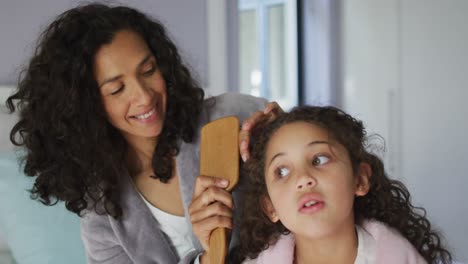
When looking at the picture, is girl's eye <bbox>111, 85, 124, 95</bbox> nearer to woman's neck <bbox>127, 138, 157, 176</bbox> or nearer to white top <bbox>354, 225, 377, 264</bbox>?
woman's neck <bbox>127, 138, 157, 176</bbox>

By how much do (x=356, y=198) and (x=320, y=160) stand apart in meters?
0.18

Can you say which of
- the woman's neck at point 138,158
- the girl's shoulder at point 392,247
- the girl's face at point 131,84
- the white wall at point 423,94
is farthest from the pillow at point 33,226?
the white wall at point 423,94

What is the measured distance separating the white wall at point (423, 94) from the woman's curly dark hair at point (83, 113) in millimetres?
1668

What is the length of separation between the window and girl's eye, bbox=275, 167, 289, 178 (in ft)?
8.67

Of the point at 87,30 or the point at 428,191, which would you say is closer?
the point at 87,30

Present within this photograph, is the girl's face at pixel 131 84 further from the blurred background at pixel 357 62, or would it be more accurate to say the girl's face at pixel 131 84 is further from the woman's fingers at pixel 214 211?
the blurred background at pixel 357 62

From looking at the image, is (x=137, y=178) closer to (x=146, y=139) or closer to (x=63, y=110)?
(x=146, y=139)

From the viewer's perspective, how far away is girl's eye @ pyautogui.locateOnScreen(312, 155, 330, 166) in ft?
3.24

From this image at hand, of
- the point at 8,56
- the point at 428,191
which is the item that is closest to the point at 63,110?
the point at 8,56

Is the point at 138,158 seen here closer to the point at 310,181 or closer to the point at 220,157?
the point at 220,157

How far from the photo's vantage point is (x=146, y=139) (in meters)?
1.39

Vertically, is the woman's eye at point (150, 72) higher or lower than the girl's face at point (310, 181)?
higher

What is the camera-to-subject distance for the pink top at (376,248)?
3.27 ft

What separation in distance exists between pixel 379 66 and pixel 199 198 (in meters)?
2.17
